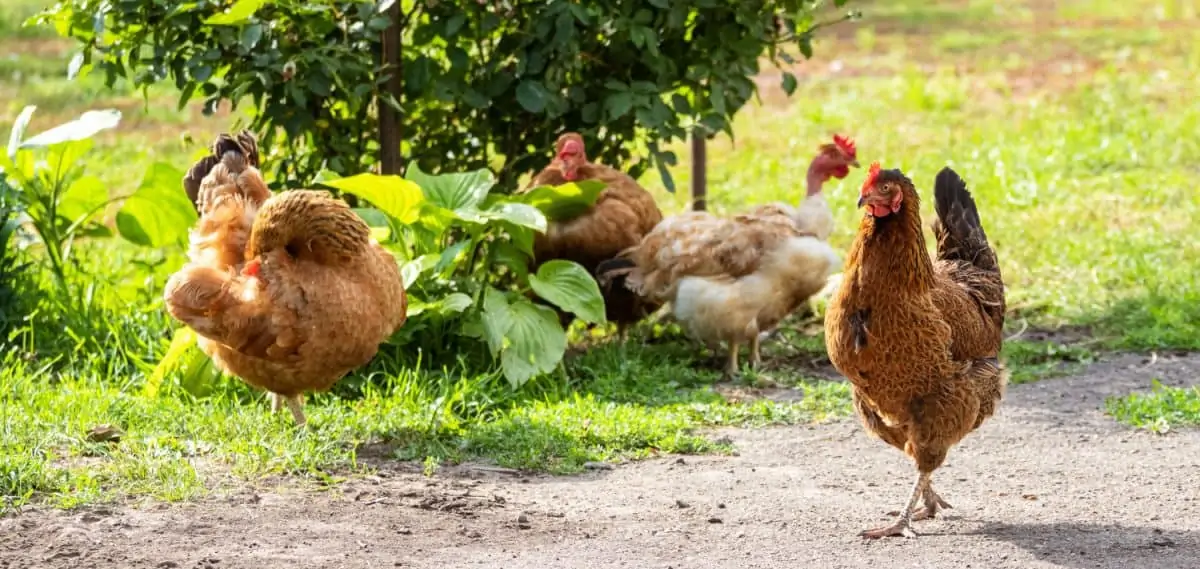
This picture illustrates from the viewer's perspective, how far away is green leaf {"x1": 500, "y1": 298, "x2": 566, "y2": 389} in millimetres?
6711

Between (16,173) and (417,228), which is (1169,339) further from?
(16,173)

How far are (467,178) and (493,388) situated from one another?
3.30 ft

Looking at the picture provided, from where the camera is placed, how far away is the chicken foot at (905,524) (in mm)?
5102

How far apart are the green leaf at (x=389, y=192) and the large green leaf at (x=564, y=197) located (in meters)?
0.55

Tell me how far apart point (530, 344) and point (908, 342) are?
218cm

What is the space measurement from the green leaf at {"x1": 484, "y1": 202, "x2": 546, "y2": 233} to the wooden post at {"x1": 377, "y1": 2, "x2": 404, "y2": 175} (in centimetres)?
110

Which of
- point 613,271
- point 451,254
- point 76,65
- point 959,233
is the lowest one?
point 613,271

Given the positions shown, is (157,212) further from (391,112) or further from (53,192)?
(391,112)

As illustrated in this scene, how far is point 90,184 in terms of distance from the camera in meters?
7.79

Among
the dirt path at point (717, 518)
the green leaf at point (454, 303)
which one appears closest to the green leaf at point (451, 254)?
the green leaf at point (454, 303)

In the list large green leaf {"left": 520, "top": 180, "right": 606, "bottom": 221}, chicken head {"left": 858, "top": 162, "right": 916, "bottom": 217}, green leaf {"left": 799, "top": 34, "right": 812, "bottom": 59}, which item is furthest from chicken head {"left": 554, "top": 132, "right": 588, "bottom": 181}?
chicken head {"left": 858, "top": 162, "right": 916, "bottom": 217}

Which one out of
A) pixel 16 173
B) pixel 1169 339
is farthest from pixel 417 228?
pixel 1169 339

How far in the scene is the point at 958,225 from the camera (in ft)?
19.0

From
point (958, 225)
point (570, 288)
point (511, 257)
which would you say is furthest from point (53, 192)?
point (958, 225)
